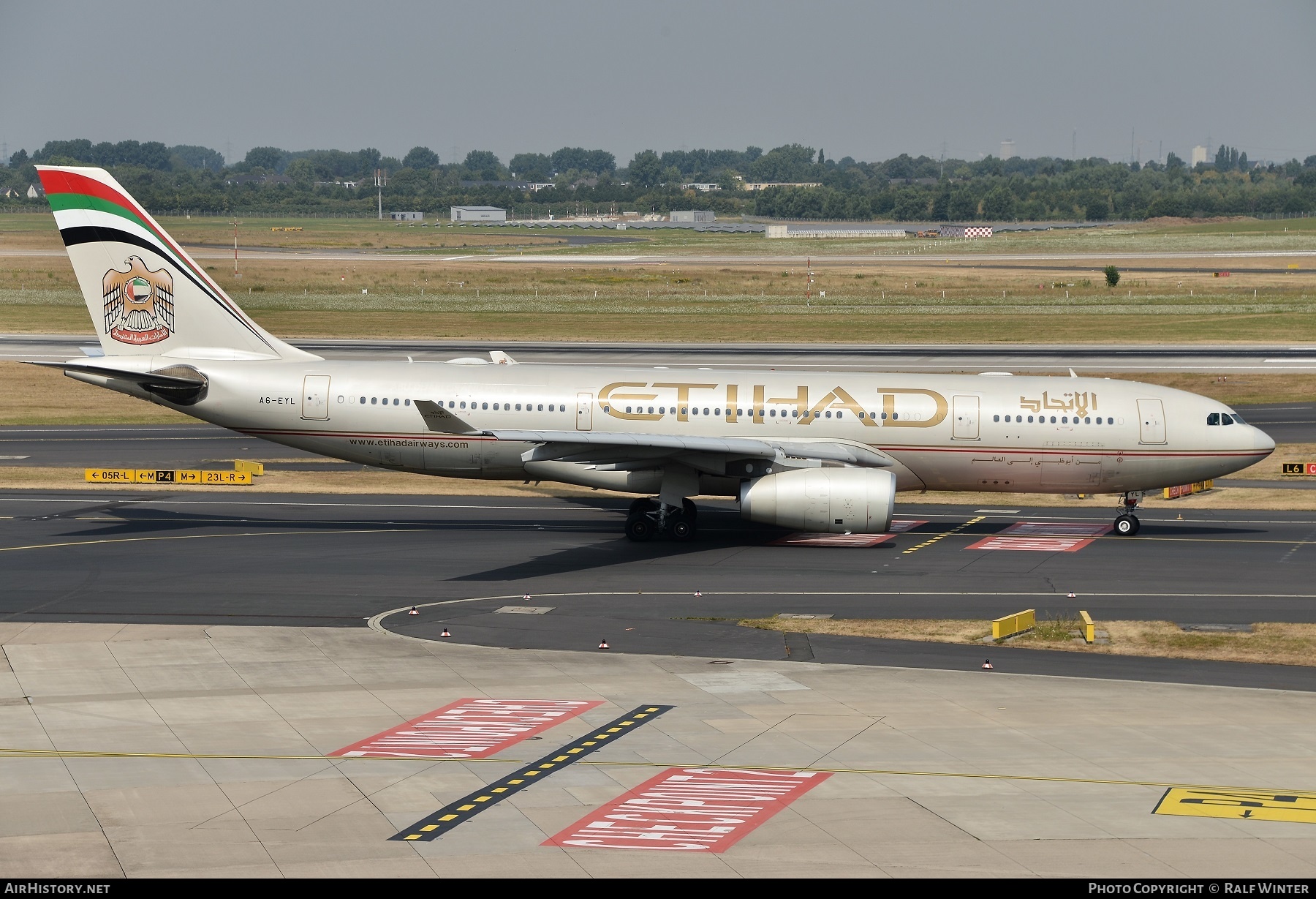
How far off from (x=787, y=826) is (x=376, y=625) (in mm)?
14827

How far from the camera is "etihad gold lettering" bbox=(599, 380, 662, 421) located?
137 feet

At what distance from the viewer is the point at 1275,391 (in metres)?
71.5

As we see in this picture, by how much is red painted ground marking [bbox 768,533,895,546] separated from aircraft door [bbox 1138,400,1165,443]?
8176 millimetres

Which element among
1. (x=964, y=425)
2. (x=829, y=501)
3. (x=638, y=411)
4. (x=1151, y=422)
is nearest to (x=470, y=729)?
(x=829, y=501)

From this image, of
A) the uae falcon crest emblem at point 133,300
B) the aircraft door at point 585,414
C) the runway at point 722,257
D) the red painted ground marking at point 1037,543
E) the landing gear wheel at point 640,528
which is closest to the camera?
the red painted ground marking at point 1037,543

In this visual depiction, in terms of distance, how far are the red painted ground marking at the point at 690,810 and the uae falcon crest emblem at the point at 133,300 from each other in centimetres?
2824

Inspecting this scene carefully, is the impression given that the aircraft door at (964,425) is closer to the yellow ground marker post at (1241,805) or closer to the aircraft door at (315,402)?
the aircraft door at (315,402)

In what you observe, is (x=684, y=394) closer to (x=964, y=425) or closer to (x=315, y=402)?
(x=964, y=425)

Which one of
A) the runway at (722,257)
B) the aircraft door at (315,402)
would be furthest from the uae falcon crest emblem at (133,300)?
the runway at (722,257)

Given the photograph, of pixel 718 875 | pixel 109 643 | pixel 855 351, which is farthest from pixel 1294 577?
pixel 855 351

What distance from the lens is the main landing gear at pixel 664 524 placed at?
4141 centimetres

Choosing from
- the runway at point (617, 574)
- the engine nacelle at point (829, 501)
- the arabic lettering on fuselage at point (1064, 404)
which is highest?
the arabic lettering on fuselage at point (1064, 404)

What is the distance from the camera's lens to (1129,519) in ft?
139
